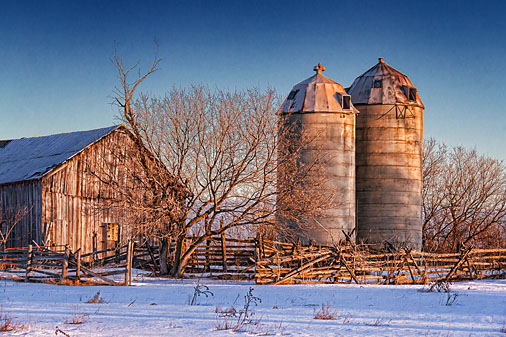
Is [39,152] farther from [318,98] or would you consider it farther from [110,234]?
[318,98]

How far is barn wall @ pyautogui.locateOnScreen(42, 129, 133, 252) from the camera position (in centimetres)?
2622

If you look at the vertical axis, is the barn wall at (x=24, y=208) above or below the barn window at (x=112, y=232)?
above

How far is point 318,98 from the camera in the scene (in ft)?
98.8

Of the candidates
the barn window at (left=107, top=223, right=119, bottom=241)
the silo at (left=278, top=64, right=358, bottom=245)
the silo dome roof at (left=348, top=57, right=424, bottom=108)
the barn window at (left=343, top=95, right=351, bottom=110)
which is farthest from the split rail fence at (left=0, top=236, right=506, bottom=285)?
the silo dome roof at (left=348, top=57, right=424, bottom=108)

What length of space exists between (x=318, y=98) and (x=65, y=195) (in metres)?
12.4

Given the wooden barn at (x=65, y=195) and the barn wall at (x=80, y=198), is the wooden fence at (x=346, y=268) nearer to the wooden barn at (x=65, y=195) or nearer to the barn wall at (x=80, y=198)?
the wooden barn at (x=65, y=195)

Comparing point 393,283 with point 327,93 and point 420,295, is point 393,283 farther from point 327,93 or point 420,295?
point 327,93

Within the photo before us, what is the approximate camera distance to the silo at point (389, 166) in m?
31.8

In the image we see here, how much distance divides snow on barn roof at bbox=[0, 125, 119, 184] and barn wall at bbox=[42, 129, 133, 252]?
45 centimetres

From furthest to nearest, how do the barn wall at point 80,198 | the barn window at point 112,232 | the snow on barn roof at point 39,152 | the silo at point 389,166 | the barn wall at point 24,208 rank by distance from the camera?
1. the silo at point 389,166
2. the barn window at point 112,232
3. the snow on barn roof at point 39,152
4. the barn wall at point 80,198
5. the barn wall at point 24,208

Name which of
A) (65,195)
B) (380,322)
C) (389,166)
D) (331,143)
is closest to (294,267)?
(331,143)

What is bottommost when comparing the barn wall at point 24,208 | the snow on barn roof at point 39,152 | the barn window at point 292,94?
the barn wall at point 24,208

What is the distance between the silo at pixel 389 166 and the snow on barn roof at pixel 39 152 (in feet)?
41.8

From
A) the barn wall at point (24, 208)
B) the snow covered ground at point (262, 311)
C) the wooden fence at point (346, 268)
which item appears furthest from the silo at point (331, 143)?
the barn wall at point (24, 208)
